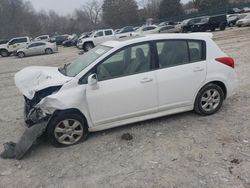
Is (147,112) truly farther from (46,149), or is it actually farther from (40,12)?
(40,12)

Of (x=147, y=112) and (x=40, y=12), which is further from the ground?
(x=40, y=12)

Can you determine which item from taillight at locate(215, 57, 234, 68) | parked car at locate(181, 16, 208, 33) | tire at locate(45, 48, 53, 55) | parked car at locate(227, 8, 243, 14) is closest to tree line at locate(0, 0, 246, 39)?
parked car at locate(227, 8, 243, 14)

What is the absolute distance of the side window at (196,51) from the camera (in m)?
5.10

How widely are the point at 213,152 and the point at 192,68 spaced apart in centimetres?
163

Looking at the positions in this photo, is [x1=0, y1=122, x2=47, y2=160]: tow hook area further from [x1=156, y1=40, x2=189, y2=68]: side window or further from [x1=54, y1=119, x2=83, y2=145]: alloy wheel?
[x1=156, y1=40, x2=189, y2=68]: side window

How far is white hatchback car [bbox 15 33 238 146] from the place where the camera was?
4508 mm

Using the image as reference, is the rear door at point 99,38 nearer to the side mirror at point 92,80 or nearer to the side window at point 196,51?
the side window at point 196,51

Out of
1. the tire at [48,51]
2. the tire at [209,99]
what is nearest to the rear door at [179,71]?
the tire at [209,99]

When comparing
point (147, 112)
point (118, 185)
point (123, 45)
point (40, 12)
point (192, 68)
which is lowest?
point (118, 185)

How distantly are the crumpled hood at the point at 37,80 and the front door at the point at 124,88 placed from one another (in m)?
0.60

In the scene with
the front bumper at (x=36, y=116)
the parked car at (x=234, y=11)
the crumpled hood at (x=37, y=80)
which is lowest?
the front bumper at (x=36, y=116)

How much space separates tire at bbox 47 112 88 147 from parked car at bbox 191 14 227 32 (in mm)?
31441

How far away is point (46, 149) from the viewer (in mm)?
4609

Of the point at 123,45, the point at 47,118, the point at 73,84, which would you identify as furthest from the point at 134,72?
the point at 47,118
